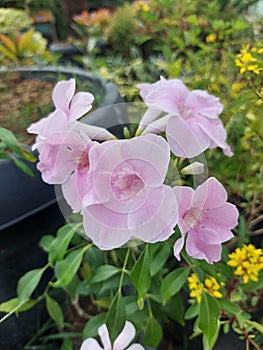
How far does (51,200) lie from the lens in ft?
3.25

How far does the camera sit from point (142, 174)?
0.53 meters

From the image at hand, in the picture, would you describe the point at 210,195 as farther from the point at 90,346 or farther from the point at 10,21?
the point at 10,21

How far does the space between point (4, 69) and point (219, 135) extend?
0.99 meters

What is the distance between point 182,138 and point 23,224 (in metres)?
0.51

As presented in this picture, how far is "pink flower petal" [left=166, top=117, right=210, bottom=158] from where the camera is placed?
23.3 inches

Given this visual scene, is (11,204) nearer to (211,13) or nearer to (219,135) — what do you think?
(219,135)

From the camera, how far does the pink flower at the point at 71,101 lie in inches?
23.6

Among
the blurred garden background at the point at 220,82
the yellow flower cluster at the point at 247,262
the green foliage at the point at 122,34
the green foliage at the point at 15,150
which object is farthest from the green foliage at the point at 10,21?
the yellow flower cluster at the point at 247,262

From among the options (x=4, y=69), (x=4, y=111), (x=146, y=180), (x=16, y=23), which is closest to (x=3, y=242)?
(x=4, y=111)

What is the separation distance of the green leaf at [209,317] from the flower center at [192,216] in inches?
7.9

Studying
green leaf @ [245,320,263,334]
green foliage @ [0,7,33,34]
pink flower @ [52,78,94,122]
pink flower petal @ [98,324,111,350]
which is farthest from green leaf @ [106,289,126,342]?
green foliage @ [0,7,33,34]

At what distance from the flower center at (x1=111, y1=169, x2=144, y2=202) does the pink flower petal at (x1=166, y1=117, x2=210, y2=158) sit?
76 mm

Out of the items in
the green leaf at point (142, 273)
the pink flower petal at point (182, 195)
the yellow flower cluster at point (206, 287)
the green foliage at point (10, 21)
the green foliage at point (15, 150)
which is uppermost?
the pink flower petal at point (182, 195)

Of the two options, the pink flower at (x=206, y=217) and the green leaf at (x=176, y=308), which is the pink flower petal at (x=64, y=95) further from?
the green leaf at (x=176, y=308)
